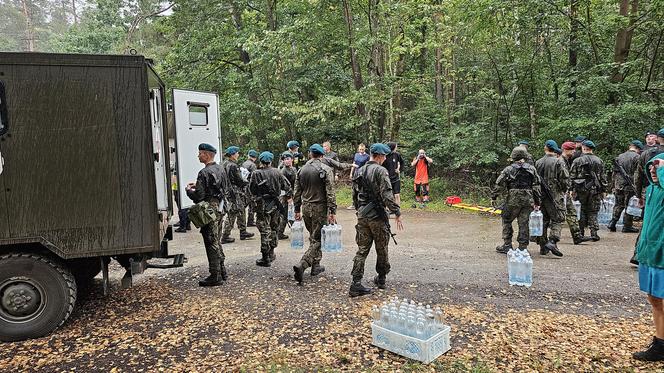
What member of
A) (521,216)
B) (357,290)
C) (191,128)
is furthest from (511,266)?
(191,128)

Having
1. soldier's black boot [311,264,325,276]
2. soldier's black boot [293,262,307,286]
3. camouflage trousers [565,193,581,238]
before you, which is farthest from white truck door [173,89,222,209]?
camouflage trousers [565,193,581,238]

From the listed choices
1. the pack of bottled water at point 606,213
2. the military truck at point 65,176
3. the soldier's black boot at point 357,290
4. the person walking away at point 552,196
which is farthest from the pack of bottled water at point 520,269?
the pack of bottled water at point 606,213

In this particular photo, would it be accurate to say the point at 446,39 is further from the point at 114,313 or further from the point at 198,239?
the point at 114,313

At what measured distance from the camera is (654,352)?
3779 mm

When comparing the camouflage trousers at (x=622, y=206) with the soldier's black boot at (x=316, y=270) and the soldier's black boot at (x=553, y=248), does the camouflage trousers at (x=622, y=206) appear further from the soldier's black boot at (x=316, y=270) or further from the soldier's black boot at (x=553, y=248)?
the soldier's black boot at (x=316, y=270)

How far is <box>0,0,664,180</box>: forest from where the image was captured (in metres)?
11.6

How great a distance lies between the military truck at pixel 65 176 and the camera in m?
4.35

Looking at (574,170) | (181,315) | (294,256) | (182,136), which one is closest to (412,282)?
(294,256)

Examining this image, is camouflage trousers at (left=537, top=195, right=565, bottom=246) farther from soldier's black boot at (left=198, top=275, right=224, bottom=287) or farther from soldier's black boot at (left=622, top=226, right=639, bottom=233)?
soldier's black boot at (left=198, top=275, right=224, bottom=287)

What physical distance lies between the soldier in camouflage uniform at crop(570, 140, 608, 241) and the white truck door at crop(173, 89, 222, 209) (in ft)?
24.1

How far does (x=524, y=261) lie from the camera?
5.78 meters

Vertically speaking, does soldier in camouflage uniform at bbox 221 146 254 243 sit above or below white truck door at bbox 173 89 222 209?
below

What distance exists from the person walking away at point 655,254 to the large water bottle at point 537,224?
12.3 feet

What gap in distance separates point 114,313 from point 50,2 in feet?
168
